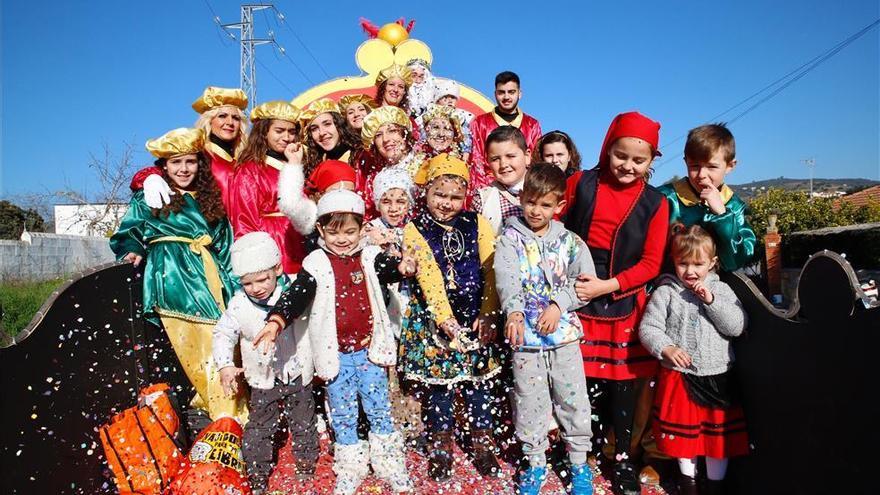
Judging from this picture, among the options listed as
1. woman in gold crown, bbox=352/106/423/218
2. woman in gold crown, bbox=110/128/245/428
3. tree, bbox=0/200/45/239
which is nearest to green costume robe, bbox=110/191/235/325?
woman in gold crown, bbox=110/128/245/428

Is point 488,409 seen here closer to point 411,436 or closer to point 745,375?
point 411,436

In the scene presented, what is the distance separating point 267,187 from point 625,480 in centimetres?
308

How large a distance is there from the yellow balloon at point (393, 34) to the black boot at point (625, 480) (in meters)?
7.11

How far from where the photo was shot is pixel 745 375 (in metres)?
3.04

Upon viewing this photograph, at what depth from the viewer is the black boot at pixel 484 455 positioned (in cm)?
353

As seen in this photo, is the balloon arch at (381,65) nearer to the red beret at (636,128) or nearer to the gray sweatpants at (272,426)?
the red beret at (636,128)

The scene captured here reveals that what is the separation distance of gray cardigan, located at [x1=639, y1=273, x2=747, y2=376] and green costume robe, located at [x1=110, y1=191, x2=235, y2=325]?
285 centimetres

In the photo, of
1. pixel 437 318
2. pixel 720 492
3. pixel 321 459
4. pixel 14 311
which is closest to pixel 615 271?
pixel 437 318

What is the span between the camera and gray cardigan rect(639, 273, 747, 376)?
10.1 ft

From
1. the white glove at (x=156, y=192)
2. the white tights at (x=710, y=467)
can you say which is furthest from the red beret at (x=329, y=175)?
the white tights at (x=710, y=467)

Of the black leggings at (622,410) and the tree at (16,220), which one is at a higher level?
the tree at (16,220)

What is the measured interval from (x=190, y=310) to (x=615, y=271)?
2.80 meters

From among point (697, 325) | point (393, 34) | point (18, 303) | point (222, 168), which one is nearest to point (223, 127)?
point (222, 168)

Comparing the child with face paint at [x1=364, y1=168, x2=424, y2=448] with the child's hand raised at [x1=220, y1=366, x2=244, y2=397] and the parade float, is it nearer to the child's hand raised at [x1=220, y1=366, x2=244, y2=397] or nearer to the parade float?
the parade float
